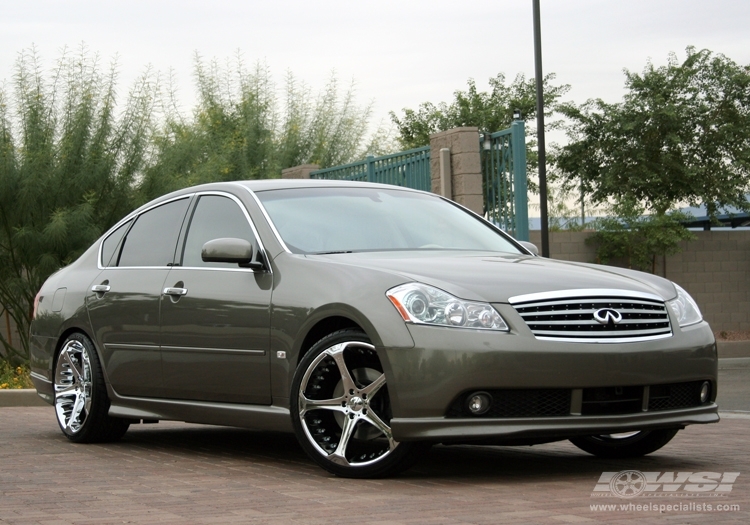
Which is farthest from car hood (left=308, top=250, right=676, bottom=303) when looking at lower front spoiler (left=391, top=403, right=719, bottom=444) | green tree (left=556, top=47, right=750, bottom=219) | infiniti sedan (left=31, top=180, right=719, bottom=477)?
green tree (left=556, top=47, right=750, bottom=219)

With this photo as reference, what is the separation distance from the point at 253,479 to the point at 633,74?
2547cm

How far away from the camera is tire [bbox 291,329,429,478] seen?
5992mm

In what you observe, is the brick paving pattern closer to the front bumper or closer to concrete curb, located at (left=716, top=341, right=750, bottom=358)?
the front bumper

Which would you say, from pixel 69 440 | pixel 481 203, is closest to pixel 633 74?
pixel 481 203

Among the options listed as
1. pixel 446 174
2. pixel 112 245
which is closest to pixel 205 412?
pixel 112 245

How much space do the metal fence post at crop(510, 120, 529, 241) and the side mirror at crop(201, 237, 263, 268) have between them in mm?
8230

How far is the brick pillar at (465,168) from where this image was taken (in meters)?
15.7

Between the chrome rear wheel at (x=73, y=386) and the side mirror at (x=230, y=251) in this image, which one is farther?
the chrome rear wheel at (x=73, y=386)

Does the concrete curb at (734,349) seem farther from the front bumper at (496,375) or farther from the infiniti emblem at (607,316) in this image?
the front bumper at (496,375)

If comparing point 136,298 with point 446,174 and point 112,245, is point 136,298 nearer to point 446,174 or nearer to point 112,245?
point 112,245

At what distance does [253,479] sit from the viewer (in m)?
6.26

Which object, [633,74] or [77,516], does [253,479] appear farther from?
[633,74]

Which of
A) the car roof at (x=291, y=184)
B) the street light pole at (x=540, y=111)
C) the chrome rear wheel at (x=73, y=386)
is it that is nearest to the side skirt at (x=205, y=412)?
the chrome rear wheel at (x=73, y=386)

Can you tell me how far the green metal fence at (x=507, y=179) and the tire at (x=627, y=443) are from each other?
24.8ft
